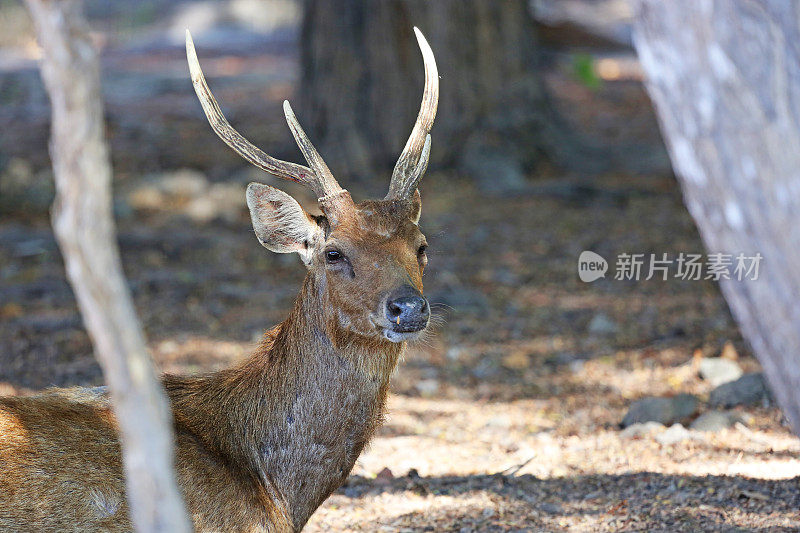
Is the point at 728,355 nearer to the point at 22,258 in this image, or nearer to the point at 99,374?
the point at 99,374

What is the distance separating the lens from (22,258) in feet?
24.7

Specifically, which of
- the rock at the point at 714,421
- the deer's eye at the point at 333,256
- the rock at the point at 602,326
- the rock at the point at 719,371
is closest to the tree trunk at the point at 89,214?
the deer's eye at the point at 333,256

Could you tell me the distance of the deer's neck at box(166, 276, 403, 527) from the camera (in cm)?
354

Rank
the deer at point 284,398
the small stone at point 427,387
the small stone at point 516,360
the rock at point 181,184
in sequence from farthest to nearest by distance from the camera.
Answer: the rock at point 181,184, the small stone at point 516,360, the small stone at point 427,387, the deer at point 284,398

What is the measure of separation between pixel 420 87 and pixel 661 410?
566 centimetres

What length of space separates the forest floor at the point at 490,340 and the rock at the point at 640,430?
0.09 ft

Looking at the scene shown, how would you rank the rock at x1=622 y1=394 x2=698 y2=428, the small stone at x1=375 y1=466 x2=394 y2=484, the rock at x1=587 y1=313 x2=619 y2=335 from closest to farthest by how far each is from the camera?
1. the small stone at x1=375 y1=466 x2=394 y2=484
2. the rock at x1=622 y1=394 x2=698 y2=428
3. the rock at x1=587 y1=313 x2=619 y2=335

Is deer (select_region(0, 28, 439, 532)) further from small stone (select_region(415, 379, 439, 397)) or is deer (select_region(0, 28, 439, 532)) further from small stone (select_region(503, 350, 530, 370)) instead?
small stone (select_region(503, 350, 530, 370))

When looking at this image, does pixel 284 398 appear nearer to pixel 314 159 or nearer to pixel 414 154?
pixel 314 159

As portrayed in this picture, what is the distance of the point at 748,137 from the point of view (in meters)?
2.16

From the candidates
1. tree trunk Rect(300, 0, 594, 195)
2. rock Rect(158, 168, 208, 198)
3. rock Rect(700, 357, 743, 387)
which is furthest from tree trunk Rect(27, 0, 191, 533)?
tree trunk Rect(300, 0, 594, 195)

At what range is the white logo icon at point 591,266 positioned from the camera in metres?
7.48

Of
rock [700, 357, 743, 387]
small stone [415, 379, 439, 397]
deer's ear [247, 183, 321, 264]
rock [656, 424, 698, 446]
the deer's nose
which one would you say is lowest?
rock [656, 424, 698, 446]

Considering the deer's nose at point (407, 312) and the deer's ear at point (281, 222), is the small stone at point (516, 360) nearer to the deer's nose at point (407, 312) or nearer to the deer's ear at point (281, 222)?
the deer's ear at point (281, 222)
